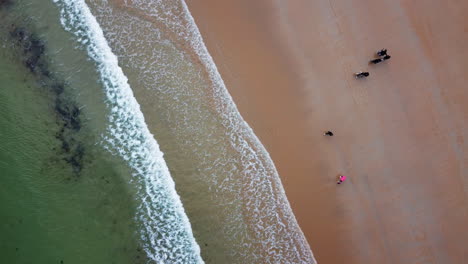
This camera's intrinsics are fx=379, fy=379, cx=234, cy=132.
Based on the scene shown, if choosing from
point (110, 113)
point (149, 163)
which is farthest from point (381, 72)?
point (110, 113)

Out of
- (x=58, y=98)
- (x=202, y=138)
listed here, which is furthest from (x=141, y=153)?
(x=58, y=98)

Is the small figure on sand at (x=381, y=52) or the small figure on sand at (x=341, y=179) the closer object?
the small figure on sand at (x=341, y=179)

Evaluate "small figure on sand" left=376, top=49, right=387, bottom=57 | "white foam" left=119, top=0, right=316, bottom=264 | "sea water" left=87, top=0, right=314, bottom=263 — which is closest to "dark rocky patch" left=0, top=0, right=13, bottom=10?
"sea water" left=87, top=0, right=314, bottom=263

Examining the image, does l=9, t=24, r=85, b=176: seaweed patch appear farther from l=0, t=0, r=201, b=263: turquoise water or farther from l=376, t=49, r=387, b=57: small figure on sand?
l=376, t=49, r=387, b=57: small figure on sand

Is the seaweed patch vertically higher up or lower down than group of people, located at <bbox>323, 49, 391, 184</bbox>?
Answer: higher up

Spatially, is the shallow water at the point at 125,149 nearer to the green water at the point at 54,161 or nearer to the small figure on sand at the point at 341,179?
the green water at the point at 54,161

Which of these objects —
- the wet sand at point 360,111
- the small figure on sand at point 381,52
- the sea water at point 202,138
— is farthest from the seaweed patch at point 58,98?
the small figure on sand at point 381,52

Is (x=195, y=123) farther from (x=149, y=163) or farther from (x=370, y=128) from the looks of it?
(x=370, y=128)
